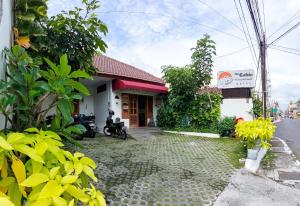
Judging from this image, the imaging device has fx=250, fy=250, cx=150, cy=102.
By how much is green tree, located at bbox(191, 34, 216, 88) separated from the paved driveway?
5.62m

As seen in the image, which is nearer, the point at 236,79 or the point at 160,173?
the point at 160,173

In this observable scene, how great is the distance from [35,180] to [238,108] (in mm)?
13446

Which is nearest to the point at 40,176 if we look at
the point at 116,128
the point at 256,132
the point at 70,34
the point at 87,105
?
the point at 70,34

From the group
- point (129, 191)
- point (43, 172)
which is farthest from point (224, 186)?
point (43, 172)

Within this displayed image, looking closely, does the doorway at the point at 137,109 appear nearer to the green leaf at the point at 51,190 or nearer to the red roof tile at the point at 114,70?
the red roof tile at the point at 114,70

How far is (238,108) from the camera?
43.8 ft

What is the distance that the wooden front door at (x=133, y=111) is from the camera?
1486 cm

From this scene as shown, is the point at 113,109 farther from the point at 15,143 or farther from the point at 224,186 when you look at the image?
the point at 15,143

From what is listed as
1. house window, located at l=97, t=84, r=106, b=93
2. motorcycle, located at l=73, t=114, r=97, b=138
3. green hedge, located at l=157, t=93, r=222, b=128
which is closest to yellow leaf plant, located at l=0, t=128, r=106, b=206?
motorcycle, located at l=73, t=114, r=97, b=138

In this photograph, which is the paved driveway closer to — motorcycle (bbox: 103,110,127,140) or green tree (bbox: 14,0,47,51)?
motorcycle (bbox: 103,110,127,140)

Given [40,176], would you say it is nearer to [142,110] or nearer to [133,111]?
[133,111]

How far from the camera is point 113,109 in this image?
42.6 ft

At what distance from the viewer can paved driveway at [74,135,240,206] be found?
4.43 metres

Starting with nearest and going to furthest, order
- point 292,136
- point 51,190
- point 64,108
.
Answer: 1. point 51,190
2. point 64,108
3. point 292,136
